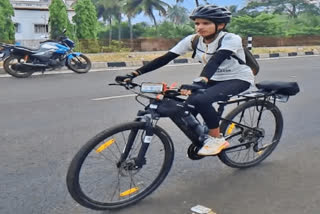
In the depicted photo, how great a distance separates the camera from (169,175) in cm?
358

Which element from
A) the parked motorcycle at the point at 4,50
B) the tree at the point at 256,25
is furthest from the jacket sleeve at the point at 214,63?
the tree at the point at 256,25

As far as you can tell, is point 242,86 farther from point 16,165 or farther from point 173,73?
point 173,73

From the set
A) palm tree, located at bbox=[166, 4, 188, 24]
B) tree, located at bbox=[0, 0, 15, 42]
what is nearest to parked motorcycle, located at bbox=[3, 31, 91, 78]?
tree, located at bbox=[0, 0, 15, 42]

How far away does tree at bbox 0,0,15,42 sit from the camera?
20516 millimetres

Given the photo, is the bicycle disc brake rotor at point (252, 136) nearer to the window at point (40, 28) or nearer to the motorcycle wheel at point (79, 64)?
the motorcycle wheel at point (79, 64)

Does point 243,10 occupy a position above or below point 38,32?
above

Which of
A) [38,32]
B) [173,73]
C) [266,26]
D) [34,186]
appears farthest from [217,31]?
[38,32]

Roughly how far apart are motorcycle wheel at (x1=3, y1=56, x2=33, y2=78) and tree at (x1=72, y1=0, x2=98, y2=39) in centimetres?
1226

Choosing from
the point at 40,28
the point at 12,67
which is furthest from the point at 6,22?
the point at 40,28

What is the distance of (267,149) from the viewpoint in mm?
4016

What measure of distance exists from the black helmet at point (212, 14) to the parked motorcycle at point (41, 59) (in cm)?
791

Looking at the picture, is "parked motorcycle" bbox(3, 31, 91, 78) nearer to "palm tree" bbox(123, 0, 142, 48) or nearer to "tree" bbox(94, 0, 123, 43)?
"palm tree" bbox(123, 0, 142, 48)

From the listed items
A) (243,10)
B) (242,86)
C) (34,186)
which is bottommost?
(34,186)

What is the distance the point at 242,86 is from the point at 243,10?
44.5m
